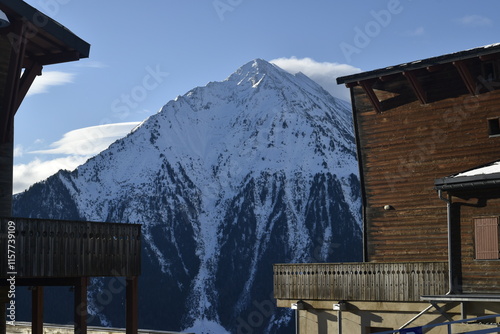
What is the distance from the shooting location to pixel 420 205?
30.9 m

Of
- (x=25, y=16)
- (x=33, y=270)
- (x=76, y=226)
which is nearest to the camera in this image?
(x=33, y=270)

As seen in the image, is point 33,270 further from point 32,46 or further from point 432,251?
point 432,251

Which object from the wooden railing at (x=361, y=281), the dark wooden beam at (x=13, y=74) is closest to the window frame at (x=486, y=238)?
the wooden railing at (x=361, y=281)

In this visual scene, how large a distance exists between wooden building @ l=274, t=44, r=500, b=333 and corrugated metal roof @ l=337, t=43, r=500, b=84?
4 cm

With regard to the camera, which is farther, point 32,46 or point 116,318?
point 116,318

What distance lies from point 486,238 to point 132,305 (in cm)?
1171

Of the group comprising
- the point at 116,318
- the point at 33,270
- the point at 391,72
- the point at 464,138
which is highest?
the point at 391,72

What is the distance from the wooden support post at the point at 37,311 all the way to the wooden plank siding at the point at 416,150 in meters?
12.7

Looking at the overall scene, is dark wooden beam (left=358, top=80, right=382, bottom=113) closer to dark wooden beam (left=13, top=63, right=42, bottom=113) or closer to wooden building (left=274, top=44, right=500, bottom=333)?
wooden building (left=274, top=44, right=500, bottom=333)

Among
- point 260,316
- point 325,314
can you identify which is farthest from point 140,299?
point 325,314

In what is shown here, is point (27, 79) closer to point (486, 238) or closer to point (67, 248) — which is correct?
point (67, 248)

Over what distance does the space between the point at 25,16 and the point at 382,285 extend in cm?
1557

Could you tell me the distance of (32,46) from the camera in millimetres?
29797

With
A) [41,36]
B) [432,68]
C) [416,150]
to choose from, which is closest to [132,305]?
[41,36]
